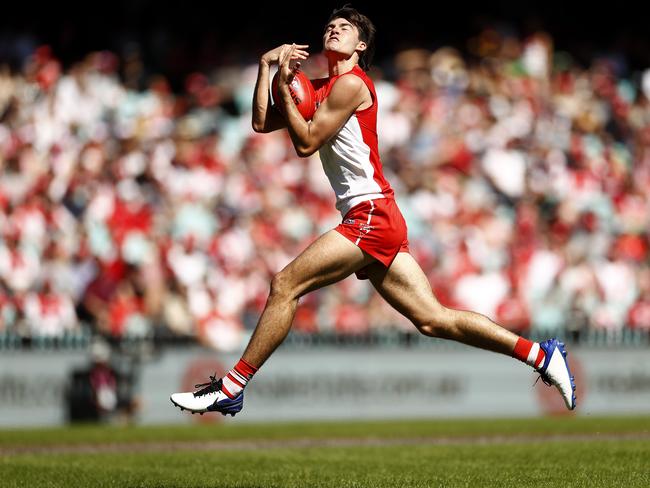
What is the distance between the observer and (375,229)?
709cm

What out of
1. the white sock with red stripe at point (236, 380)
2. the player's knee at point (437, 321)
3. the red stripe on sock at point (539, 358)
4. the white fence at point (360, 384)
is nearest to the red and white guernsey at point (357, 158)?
the player's knee at point (437, 321)

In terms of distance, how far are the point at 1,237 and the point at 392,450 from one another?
22.3 ft

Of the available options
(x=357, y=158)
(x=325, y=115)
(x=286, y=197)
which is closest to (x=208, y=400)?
(x=357, y=158)

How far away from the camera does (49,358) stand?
573 inches

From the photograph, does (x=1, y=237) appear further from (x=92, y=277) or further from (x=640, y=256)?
(x=640, y=256)

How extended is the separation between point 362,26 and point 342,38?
0.18 metres

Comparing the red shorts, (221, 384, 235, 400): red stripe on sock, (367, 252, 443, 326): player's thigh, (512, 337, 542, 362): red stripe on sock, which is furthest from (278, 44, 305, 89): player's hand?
(512, 337, 542, 362): red stripe on sock

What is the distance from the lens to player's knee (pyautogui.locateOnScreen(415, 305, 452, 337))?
719 centimetres

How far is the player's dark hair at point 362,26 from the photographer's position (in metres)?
7.36

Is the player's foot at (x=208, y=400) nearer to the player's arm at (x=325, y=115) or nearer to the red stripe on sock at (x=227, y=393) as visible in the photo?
the red stripe on sock at (x=227, y=393)

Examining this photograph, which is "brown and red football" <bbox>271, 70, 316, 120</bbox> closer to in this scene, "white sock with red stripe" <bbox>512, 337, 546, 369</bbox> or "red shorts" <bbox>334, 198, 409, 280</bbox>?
"red shorts" <bbox>334, 198, 409, 280</bbox>

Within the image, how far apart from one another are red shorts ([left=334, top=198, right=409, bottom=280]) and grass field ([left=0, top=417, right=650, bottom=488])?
142cm

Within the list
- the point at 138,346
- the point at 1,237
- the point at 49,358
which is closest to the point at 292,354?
the point at 138,346

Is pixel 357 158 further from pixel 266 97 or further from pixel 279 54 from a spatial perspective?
pixel 279 54
